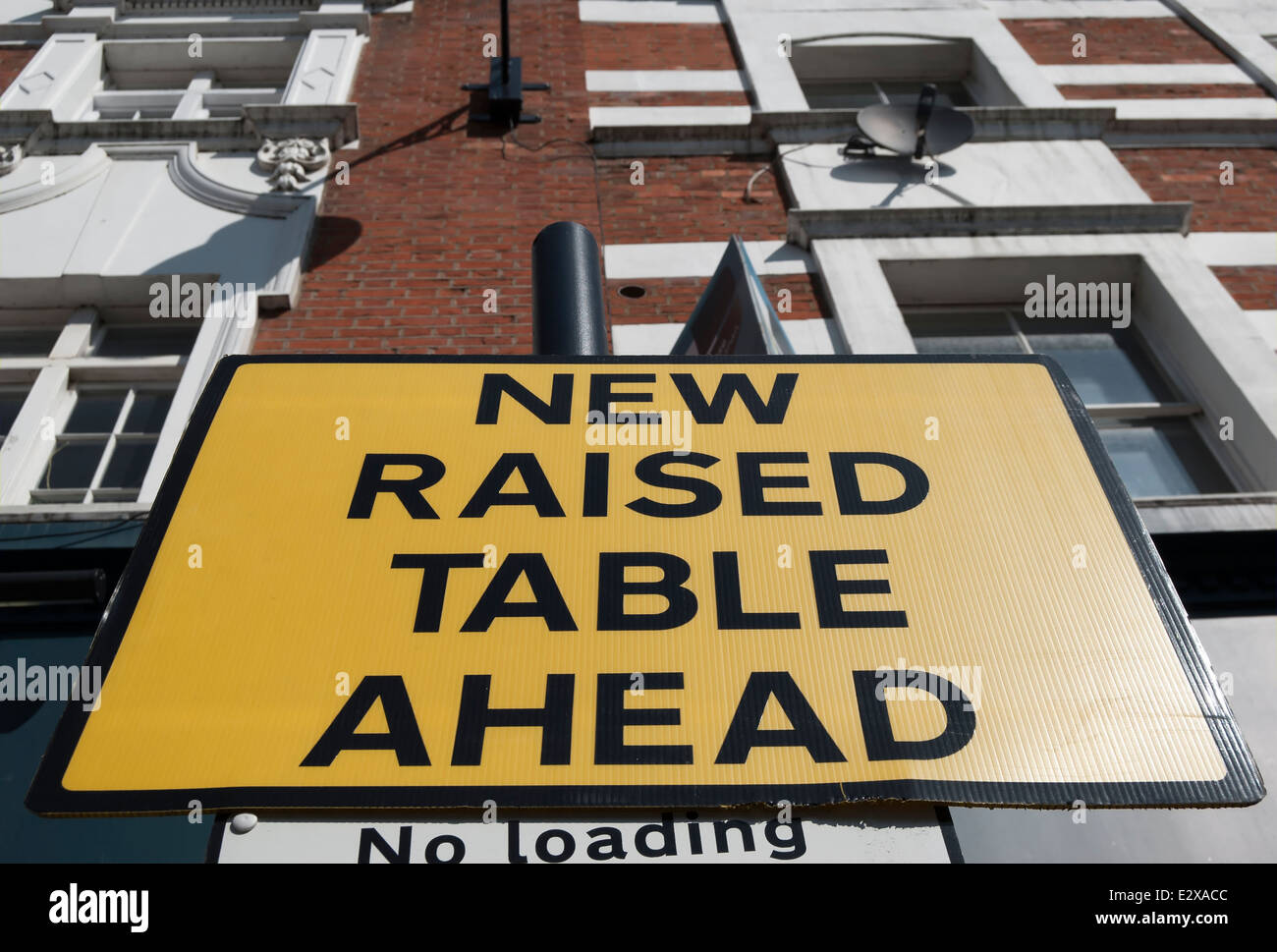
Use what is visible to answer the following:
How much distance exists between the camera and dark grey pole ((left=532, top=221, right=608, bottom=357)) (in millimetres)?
3139

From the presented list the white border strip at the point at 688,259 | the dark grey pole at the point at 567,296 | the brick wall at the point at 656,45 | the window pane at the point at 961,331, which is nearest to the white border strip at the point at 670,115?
the brick wall at the point at 656,45

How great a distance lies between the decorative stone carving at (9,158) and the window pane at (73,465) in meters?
2.94

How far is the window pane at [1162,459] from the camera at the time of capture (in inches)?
246

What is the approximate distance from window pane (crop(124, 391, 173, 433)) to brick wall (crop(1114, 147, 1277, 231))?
7461 mm

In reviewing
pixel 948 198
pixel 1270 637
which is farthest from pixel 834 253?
pixel 1270 637

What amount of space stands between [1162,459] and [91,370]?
275 inches

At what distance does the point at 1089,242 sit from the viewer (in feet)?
24.0

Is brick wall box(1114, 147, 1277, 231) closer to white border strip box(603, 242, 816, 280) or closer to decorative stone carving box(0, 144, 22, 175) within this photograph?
white border strip box(603, 242, 816, 280)

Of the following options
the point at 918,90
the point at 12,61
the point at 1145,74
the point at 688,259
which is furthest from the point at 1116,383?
the point at 12,61

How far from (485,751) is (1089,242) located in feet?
22.9

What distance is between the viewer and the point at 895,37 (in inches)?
391

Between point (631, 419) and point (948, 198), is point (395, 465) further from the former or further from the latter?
point (948, 198)
